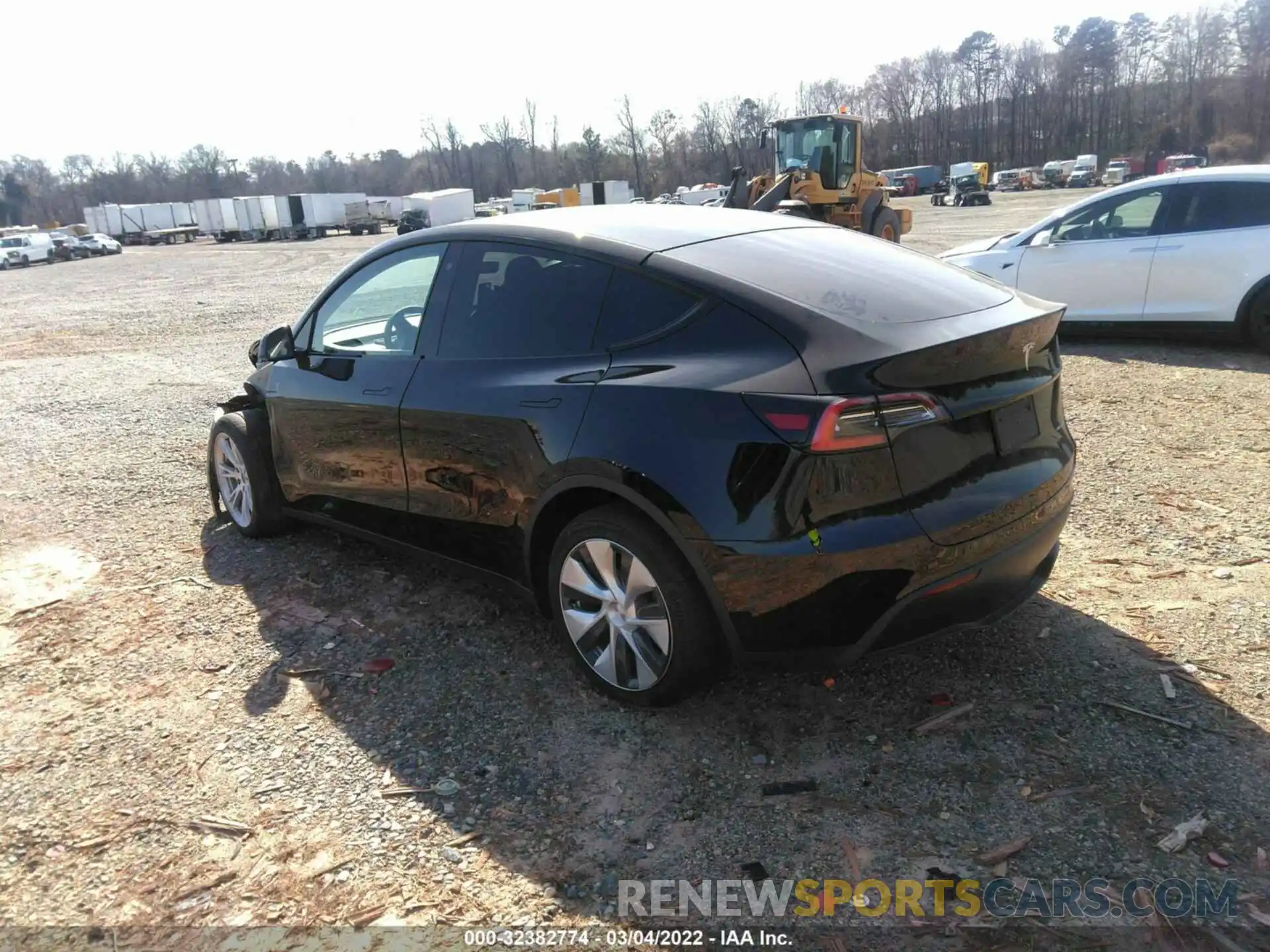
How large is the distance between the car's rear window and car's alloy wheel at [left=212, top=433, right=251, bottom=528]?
10.2 feet

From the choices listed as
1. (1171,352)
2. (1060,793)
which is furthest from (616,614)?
(1171,352)

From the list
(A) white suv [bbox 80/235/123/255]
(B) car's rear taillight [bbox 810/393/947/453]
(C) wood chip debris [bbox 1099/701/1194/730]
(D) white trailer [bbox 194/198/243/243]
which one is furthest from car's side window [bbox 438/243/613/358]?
(D) white trailer [bbox 194/198/243/243]

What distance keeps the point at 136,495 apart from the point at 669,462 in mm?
4932

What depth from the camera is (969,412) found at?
9.32 feet

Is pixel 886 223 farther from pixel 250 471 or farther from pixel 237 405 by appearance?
pixel 250 471

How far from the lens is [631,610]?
10.4 feet

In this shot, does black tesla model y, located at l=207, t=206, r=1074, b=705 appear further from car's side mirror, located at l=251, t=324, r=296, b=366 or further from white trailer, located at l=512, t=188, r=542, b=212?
white trailer, located at l=512, t=188, r=542, b=212

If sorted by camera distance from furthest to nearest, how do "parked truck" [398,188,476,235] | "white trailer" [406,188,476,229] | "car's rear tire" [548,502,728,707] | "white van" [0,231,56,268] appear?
"white trailer" [406,188,476,229], "parked truck" [398,188,476,235], "white van" [0,231,56,268], "car's rear tire" [548,502,728,707]

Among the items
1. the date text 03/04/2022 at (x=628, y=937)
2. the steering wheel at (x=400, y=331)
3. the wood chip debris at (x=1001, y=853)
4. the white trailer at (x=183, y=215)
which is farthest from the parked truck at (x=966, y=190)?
the white trailer at (x=183, y=215)

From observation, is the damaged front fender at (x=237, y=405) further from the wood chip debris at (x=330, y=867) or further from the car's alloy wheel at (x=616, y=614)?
the wood chip debris at (x=330, y=867)

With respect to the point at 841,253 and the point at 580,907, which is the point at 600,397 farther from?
the point at 580,907

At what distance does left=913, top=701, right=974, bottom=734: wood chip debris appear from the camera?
3102 mm

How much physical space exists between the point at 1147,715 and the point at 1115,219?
23.3 feet

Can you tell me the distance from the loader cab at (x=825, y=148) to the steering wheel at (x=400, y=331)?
1750cm
